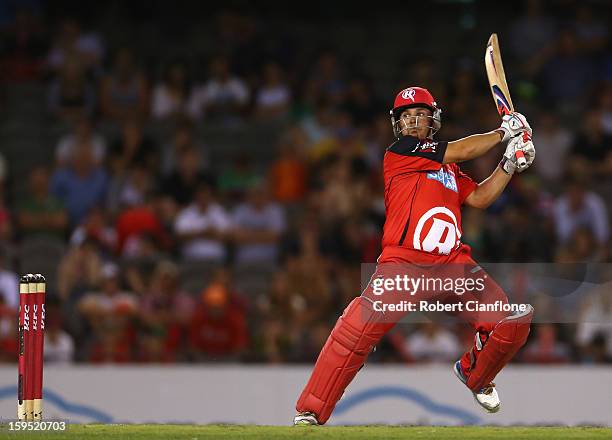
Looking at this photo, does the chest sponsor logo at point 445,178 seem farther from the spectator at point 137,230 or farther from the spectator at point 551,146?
the spectator at point 551,146

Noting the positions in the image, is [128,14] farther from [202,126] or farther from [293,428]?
[293,428]

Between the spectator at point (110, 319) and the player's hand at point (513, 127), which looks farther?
the spectator at point (110, 319)

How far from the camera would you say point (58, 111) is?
16.3 m

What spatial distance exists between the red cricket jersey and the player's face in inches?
4.8

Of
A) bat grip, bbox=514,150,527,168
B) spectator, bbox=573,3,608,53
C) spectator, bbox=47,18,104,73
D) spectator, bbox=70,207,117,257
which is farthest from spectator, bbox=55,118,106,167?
bat grip, bbox=514,150,527,168

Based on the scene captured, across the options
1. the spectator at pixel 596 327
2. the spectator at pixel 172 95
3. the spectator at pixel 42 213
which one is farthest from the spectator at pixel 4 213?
the spectator at pixel 596 327

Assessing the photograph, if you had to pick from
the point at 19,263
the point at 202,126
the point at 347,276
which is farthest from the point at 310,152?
the point at 19,263

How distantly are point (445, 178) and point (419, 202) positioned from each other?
0.94 ft

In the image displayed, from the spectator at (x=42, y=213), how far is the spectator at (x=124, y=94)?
1570 mm

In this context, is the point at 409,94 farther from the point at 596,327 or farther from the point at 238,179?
the point at 238,179

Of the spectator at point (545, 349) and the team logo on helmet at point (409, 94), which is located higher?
the team logo on helmet at point (409, 94)

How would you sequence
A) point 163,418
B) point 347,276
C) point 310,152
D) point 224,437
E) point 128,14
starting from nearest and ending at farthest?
point 224,437, point 163,418, point 347,276, point 310,152, point 128,14

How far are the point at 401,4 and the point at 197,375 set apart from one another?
8.01 metres

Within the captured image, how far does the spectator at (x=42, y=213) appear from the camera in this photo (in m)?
14.6
